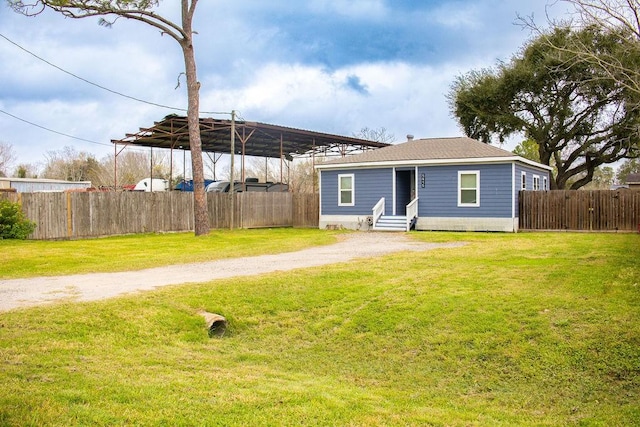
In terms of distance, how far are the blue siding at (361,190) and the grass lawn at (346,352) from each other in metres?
14.1

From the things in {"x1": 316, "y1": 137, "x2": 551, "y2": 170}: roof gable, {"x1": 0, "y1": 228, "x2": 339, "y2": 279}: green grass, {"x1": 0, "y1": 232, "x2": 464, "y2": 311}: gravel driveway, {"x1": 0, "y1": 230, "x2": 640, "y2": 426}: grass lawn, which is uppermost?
{"x1": 316, "y1": 137, "x2": 551, "y2": 170}: roof gable

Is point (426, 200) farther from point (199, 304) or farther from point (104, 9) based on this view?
point (199, 304)

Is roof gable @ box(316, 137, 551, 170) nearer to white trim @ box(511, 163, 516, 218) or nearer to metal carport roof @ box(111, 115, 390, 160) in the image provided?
white trim @ box(511, 163, 516, 218)

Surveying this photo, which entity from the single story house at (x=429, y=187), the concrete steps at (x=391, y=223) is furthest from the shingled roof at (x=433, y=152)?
the concrete steps at (x=391, y=223)

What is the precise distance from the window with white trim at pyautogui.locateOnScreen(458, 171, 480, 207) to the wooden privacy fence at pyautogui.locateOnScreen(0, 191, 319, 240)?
7934 mm

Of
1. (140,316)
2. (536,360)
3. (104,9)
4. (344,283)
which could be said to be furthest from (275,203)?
(536,360)

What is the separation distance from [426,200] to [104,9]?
1471 cm

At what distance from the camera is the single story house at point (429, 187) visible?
74.4 feet

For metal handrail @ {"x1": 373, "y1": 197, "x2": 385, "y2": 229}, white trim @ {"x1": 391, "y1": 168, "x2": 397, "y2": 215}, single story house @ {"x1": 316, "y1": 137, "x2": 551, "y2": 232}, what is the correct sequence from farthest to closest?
white trim @ {"x1": 391, "y1": 168, "x2": 397, "y2": 215} → metal handrail @ {"x1": 373, "y1": 197, "x2": 385, "y2": 229} → single story house @ {"x1": 316, "y1": 137, "x2": 551, "y2": 232}

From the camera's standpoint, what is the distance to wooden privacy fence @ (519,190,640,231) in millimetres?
22344

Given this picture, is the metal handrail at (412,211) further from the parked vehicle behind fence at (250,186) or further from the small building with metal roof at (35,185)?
the small building with metal roof at (35,185)

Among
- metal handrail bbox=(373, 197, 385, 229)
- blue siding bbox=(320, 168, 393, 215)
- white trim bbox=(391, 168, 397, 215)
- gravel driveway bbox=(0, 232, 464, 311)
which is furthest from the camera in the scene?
blue siding bbox=(320, 168, 393, 215)

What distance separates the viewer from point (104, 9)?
20.2m

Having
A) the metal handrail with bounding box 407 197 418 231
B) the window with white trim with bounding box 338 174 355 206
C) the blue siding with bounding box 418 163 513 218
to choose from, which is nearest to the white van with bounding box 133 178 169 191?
the window with white trim with bounding box 338 174 355 206
